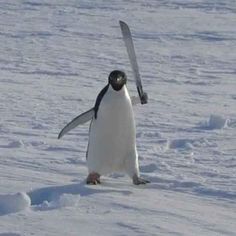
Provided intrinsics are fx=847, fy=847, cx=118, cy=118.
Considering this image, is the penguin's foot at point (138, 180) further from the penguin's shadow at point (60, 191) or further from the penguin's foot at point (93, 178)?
the penguin's shadow at point (60, 191)

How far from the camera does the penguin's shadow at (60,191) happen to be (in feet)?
12.6

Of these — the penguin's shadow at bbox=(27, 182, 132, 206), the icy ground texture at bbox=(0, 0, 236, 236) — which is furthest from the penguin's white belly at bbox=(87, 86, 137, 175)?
the penguin's shadow at bbox=(27, 182, 132, 206)

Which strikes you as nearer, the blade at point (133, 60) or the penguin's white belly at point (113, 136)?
the penguin's white belly at point (113, 136)

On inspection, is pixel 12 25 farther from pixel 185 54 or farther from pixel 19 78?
pixel 19 78

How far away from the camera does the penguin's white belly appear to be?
4.21 meters

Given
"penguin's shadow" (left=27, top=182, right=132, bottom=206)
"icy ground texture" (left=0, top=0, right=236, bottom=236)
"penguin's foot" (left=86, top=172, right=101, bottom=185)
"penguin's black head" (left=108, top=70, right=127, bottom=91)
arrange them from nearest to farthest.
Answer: "icy ground texture" (left=0, top=0, right=236, bottom=236) < "penguin's shadow" (left=27, top=182, right=132, bottom=206) < "penguin's black head" (left=108, top=70, right=127, bottom=91) < "penguin's foot" (left=86, top=172, right=101, bottom=185)

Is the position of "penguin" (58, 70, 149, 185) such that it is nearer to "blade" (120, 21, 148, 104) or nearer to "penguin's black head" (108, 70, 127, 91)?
"penguin's black head" (108, 70, 127, 91)

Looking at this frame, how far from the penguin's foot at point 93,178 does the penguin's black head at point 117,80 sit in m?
0.48

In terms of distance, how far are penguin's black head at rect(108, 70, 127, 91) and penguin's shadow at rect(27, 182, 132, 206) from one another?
506 mm

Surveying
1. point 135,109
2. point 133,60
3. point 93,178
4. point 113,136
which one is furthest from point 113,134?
point 135,109

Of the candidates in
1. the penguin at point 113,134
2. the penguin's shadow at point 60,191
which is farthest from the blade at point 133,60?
the penguin's shadow at point 60,191

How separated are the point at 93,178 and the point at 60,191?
41cm

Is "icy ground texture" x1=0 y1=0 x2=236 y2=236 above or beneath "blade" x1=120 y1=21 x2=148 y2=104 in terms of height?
beneath

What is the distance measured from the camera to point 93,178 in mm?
4324
